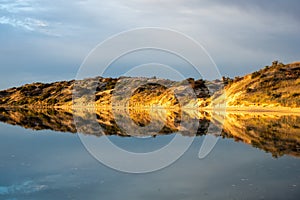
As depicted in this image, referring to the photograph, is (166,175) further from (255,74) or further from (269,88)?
(255,74)

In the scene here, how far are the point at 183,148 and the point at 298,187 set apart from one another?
1594 cm

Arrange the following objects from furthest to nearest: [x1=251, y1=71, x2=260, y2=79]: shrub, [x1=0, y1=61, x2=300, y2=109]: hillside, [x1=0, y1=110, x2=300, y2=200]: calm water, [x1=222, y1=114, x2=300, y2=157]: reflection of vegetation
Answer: [x1=251, y1=71, x2=260, y2=79]: shrub → [x1=0, y1=61, x2=300, y2=109]: hillside → [x1=222, y1=114, x2=300, y2=157]: reflection of vegetation → [x1=0, y1=110, x2=300, y2=200]: calm water

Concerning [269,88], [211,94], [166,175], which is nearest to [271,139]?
[166,175]

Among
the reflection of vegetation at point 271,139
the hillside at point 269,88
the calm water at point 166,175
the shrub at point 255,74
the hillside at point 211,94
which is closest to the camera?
the calm water at point 166,175

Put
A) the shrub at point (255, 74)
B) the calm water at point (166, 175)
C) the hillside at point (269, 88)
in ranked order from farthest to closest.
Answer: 1. the shrub at point (255, 74)
2. the hillside at point (269, 88)
3. the calm water at point (166, 175)

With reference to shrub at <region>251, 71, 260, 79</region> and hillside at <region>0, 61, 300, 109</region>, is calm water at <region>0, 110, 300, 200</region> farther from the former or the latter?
shrub at <region>251, 71, 260, 79</region>

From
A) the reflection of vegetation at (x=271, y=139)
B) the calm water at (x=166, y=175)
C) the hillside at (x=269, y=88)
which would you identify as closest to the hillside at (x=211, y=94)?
the hillside at (x=269, y=88)

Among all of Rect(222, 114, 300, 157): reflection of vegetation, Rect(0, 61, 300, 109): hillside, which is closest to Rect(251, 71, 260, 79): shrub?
Rect(0, 61, 300, 109): hillside

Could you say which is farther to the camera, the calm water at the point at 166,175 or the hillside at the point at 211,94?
the hillside at the point at 211,94

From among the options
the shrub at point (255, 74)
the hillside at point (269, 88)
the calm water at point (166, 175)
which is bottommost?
the calm water at point (166, 175)

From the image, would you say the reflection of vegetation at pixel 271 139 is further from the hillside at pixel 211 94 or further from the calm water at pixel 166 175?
the hillside at pixel 211 94

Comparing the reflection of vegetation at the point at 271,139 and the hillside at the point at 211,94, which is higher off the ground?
the hillside at the point at 211,94

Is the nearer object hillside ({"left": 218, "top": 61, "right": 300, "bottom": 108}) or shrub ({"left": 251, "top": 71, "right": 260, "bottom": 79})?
hillside ({"left": 218, "top": 61, "right": 300, "bottom": 108})

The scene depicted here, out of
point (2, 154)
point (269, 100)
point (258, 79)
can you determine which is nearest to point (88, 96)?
Result: point (258, 79)
